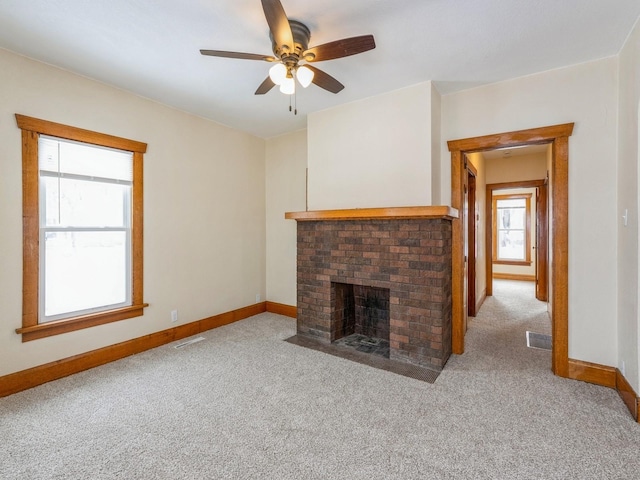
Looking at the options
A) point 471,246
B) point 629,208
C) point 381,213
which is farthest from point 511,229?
point 381,213

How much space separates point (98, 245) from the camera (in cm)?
296

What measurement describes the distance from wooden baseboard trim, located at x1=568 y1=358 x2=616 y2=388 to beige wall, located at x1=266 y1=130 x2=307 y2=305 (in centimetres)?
312

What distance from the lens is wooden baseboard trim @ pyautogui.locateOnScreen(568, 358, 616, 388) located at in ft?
8.09

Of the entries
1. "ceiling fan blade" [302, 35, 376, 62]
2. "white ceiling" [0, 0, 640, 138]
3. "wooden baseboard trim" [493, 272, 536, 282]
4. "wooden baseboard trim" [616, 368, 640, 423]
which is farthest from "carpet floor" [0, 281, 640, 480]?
"wooden baseboard trim" [493, 272, 536, 282]

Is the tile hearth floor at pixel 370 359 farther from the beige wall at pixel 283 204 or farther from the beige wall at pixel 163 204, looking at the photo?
the beige wall at pixel 163 204

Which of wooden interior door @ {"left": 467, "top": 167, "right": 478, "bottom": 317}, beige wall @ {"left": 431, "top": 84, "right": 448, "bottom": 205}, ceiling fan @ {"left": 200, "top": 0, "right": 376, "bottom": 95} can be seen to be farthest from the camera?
wooden interior door @ {"left": 467, "top": 167, "right": 478, "bottom": 317}

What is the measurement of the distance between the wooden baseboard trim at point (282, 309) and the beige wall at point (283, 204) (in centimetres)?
6

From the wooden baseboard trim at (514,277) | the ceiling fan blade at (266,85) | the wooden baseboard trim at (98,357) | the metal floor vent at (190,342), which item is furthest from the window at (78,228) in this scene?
the wooden baseboard trim at (514,277)

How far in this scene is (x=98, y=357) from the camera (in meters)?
2.88

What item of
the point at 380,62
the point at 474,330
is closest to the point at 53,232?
the point at 380,62

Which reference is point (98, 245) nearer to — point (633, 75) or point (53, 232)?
point (53, 232)

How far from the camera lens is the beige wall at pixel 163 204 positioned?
2.42m

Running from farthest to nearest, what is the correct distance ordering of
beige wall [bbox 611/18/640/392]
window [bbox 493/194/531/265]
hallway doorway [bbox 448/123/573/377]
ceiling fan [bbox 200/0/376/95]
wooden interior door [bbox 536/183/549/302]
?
window [bbox 493/194/531/265], wooden interior door [bbox 536/183/549/302], hallway doorway [bbox 448/123/573/377], beige wall [bbox 611/18/640/392], ceiling fan [bbox 200/0/376/95]

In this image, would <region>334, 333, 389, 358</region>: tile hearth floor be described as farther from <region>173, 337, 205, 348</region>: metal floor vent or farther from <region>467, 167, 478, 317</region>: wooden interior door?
<region>467, 167, 478, 317</region>: wooden interior door
